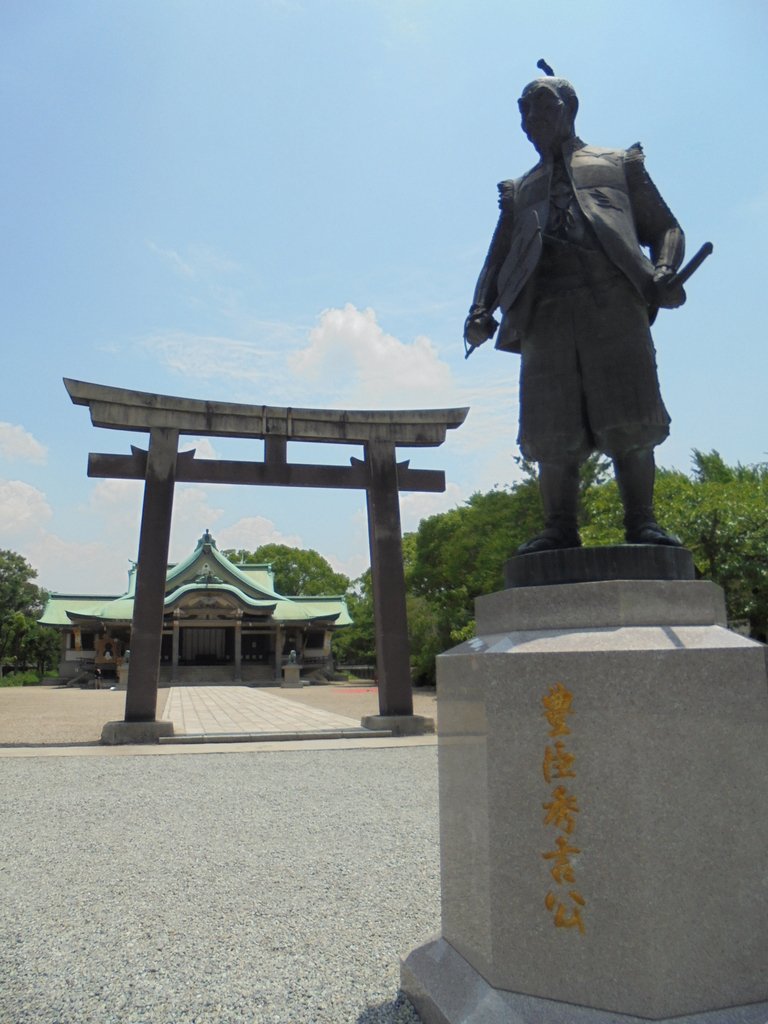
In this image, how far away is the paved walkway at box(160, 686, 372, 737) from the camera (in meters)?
10.7

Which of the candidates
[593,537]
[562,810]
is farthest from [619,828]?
[593,537]

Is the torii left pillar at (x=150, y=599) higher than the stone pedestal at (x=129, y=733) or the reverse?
higher

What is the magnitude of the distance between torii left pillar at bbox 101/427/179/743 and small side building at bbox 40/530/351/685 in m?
22.0

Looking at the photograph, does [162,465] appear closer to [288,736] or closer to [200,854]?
[288,736]

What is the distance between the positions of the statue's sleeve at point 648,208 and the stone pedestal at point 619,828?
1.54 metres

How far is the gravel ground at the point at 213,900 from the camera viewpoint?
8.18 ft

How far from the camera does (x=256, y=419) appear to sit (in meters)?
10.2

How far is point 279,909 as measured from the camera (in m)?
3.30

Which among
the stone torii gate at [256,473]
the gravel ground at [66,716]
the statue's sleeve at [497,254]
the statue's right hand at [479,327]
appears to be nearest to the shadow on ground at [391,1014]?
the statue's right hand at [479,327]

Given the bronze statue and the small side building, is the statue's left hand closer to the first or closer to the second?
the bronze statue

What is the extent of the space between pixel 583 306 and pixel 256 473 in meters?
7.96

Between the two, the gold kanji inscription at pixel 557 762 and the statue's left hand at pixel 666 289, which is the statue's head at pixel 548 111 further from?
the gold kanji inscription at pixel 557 762

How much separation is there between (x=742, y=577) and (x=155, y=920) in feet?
46.0

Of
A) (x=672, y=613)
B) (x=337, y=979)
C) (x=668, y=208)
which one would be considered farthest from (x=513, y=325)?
(x=337, y=979)
